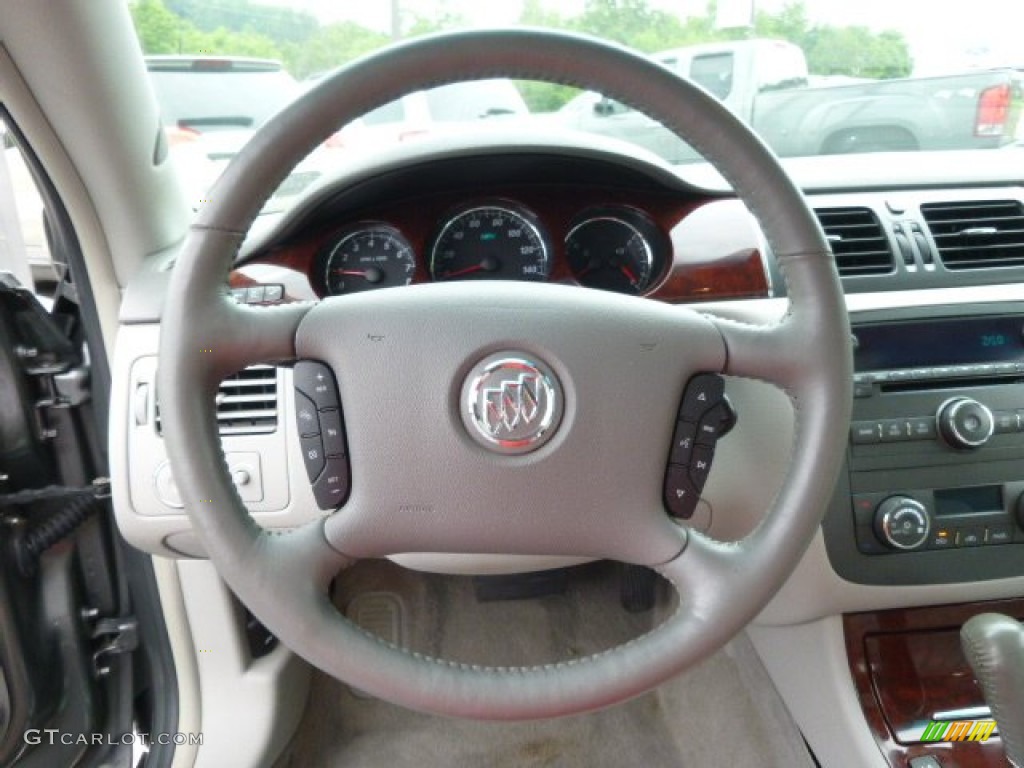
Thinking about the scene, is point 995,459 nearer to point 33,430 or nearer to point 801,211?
point 801,211

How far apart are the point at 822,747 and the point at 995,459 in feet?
1.95

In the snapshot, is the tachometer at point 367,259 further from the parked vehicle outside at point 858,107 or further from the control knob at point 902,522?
the control knob at point 902,522

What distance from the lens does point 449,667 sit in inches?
34.1

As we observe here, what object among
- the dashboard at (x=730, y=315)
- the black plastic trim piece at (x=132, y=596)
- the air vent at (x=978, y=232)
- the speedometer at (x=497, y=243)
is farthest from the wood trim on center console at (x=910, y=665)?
the black plastic trim piece at (x=132, y=596)

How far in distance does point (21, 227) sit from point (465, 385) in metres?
1.02

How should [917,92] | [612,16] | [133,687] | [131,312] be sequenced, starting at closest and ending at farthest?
1. [131,312]
2. [612,16]
3. [133,687]
4. [917,92]

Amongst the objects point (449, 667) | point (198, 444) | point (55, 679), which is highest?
point (198, 444)

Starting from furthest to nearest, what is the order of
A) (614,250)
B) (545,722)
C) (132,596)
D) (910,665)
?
(545,722)
(132,596)
(910,665)
(614,250)

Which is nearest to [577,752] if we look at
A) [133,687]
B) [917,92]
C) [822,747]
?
[822,747]

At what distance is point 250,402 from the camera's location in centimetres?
128

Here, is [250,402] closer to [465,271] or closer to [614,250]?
[465,271]

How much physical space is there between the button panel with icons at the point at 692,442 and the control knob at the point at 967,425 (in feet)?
1.76

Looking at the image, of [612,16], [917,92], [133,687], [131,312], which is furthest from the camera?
[917,92]

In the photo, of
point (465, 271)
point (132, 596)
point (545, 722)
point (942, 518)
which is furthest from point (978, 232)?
point (132, 596)
